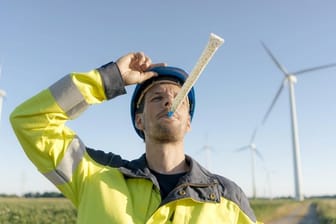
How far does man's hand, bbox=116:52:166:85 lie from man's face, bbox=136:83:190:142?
14 centimetres

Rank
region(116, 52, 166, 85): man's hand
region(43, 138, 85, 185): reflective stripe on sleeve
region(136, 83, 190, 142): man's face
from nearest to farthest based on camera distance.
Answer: region(43, 138, 85, 185): reflective stripe on sleeve, region(136, 83, 190, 142): man's face, region(116, 52, 166, 85): man's hand

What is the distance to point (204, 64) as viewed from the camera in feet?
8.88

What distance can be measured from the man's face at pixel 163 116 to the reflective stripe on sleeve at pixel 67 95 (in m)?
0.53

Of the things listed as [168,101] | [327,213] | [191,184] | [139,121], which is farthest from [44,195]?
[191,184]

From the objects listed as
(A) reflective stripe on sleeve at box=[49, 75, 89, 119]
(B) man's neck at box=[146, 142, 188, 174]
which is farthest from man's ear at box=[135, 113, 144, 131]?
(A) reflective stripe on sleeve at box=[49, 75, 89, 119]

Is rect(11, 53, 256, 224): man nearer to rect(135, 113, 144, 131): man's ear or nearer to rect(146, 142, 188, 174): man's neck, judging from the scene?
rect(146, 142, 188, 174): man's neck

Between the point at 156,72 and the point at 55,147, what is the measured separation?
105cm

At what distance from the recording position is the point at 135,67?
3496mm

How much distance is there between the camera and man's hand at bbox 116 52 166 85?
3.34m

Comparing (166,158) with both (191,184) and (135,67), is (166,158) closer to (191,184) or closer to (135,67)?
(191,184)

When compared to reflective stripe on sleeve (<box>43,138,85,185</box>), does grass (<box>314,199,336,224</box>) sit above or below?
below

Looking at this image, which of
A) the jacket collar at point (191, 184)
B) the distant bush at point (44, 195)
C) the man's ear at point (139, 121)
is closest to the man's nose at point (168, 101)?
the man's ear at point (139, 121)

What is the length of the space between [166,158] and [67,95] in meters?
0.89

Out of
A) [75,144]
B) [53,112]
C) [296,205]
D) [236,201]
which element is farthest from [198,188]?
[296,205]
